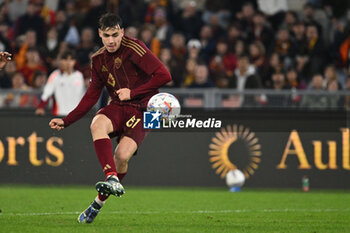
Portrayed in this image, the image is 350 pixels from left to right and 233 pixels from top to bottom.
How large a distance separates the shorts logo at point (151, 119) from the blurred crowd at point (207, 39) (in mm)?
5521

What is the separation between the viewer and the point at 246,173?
1397cm

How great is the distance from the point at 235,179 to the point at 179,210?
137 inches

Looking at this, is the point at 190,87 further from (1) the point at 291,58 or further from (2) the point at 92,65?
(2) the point at 92,65

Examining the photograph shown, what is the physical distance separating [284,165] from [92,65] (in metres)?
5.89

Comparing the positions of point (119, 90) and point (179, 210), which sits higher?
point (119, 90)

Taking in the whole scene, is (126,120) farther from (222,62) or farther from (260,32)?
(260,32)

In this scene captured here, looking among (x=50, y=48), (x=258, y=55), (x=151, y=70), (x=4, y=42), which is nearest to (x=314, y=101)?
(x=258, y=55)

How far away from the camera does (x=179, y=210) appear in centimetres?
1025

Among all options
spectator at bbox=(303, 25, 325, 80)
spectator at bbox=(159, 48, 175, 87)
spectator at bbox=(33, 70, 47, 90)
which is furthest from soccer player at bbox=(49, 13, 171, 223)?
spectator at bbox=(303, 25, 325, 80)

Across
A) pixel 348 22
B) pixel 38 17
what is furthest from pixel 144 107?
pixel 38 17

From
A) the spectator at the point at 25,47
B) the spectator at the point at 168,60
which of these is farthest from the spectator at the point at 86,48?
the spectator at the point at 168,60

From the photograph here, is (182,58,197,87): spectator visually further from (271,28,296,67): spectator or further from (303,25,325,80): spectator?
(303,25,325,80): spectator

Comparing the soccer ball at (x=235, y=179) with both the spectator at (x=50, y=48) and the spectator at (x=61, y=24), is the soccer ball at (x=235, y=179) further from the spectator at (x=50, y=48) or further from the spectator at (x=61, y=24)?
the spectator at (x=61, y=24)

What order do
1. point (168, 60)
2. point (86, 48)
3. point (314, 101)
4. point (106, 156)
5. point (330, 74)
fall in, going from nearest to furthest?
point (106, 156) < point (314, 101) < point (330, 74) < point (168, 60) < point (86, 48)
